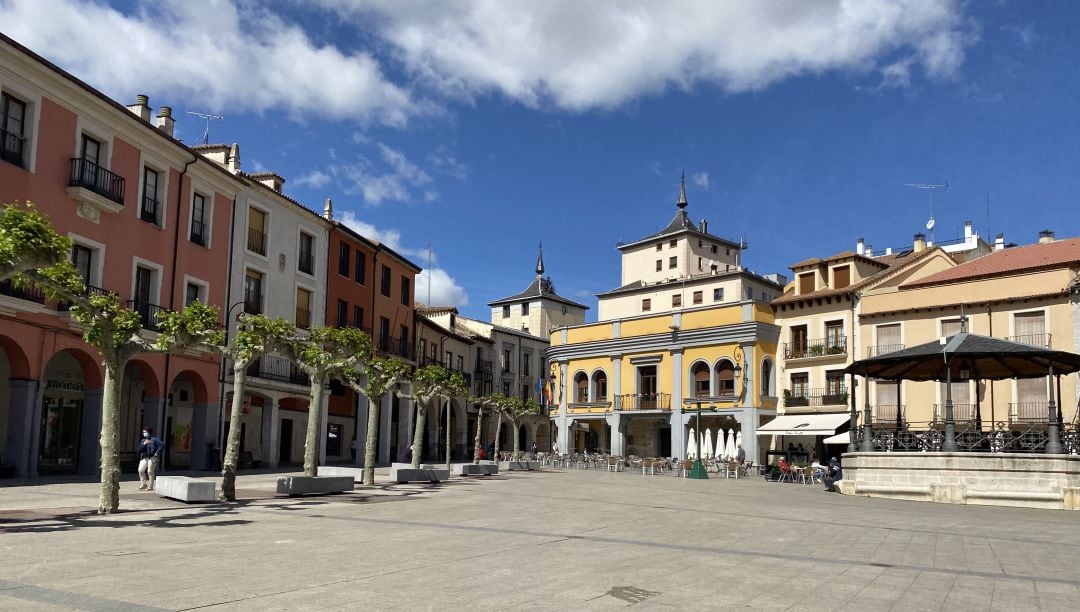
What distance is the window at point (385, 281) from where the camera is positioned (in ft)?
154

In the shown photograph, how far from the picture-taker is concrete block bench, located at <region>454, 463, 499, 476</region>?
107 feet

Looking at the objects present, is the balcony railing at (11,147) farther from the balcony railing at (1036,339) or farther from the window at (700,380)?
the balcony railing at (1036,339)

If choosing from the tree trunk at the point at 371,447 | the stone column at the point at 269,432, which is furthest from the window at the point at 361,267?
the tree trunk at the point at 371,447

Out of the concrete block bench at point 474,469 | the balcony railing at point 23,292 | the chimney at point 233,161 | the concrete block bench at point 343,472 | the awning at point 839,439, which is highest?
the chimney at point 233,161

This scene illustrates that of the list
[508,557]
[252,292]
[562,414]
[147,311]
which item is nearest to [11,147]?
[147,311]

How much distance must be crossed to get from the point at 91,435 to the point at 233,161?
14196 millimetres

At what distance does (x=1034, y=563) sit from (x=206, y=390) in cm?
2776

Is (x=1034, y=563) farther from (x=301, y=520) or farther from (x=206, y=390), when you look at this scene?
(x=206, y=390)

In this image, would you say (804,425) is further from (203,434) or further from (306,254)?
(203,434)

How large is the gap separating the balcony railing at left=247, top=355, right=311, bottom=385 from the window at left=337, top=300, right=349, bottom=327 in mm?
4213

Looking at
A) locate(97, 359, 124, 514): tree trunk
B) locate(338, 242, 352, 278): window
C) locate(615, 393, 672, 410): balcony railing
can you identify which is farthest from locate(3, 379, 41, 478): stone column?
locate(615, 393, 672, 410): balcony railing

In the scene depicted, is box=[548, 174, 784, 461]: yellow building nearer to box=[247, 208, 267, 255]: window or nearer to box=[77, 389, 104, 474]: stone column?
box=[247, 208, 267, 255]: window

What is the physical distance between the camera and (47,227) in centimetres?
1295

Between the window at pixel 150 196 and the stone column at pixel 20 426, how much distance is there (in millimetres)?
7380
